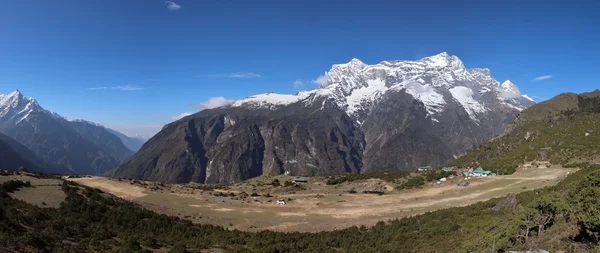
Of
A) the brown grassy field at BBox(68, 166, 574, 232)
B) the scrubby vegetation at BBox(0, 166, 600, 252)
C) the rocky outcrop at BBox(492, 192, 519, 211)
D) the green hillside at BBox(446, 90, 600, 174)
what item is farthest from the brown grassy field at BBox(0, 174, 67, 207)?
the green hillside at BBox(446, 90, 600, 174)

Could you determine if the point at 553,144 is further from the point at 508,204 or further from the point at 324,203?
the point at 508,204

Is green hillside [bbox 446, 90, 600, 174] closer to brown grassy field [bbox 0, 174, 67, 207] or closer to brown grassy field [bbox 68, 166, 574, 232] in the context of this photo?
brown grassy field [bbox 68, 166, 574, 232]

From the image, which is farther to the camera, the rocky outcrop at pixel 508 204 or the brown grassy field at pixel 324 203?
the brown grassy field at pixel 324 203

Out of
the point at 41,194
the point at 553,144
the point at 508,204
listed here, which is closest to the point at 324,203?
the point at 508,204

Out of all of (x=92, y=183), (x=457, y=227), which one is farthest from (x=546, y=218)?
(x=92, y=183)

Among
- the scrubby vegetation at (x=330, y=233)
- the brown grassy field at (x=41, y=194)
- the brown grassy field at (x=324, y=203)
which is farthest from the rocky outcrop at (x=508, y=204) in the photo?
the brown grassy field at (x=41, y=194)

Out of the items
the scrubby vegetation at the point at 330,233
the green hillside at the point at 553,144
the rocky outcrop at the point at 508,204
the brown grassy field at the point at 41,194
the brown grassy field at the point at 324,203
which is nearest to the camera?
the scrubby vegetation at the point at 330,233

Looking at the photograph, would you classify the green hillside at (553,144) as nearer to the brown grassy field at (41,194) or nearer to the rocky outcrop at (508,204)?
the rocky outcrop at (508,204)
